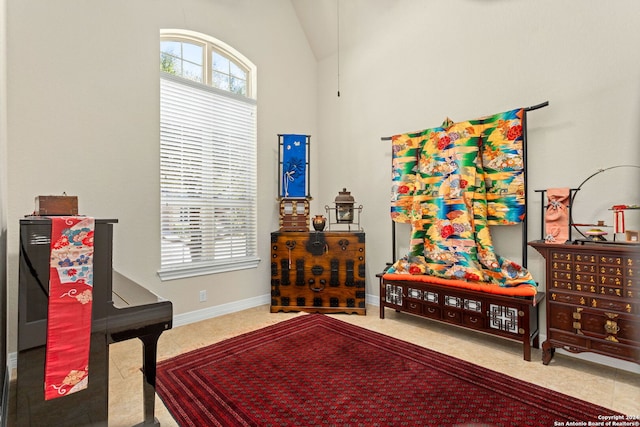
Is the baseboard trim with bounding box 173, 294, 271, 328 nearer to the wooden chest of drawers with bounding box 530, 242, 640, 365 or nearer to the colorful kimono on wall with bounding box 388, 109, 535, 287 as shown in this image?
the colorful kimono on wall with bounding box 388, 109, 535, 287

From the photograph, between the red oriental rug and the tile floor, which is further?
the tile floor

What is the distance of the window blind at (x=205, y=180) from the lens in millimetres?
3268

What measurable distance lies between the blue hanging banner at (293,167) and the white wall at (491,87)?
0.60m

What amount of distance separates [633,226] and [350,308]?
2.45 m

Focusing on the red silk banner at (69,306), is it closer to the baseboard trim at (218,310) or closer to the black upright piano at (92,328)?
the black upright piano at (92,328)

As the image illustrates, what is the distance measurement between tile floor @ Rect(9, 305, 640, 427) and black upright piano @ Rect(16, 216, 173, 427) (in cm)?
39

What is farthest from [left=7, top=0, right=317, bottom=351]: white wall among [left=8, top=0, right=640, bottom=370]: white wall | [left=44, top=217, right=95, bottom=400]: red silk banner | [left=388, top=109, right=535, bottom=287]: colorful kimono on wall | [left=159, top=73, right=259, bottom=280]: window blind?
[left=388, top=109, right=535, bottom=287]: colorful kimono on wall

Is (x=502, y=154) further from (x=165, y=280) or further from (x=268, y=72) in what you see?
(x=165, y=280)

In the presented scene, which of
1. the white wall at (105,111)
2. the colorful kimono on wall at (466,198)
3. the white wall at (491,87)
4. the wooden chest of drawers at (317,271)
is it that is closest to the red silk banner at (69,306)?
the white wall at (105,111)

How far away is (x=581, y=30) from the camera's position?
8.48ft

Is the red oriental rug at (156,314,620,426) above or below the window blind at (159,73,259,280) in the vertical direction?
below

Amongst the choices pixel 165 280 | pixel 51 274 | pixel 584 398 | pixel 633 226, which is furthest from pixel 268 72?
pixel 584 398

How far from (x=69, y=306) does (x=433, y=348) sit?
2492 mm

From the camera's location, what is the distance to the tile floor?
6.46 feet
